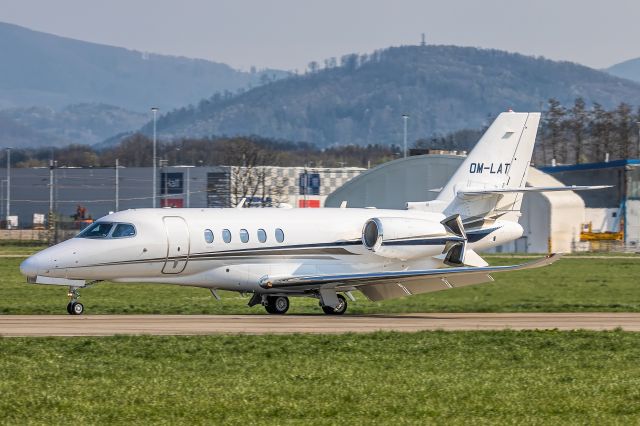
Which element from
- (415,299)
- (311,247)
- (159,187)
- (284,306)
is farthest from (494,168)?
(159,187)

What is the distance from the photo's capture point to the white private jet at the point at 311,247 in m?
31.3

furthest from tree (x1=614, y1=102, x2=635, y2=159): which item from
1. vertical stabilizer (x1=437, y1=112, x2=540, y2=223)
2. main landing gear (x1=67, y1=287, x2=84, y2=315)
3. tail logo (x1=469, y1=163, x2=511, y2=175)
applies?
main landing gear (x1=67, y1=287, x2=84, y2=315)

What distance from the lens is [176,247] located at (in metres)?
31.8

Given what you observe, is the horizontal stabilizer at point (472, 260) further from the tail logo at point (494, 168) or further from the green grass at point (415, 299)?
the tail logo at point (494, 168)

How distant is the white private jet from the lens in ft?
103

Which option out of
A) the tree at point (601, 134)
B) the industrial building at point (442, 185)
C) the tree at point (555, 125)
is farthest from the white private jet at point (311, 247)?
the tree at point (555, 125)

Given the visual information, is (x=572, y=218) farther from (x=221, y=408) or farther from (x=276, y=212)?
(x=221, y=408)

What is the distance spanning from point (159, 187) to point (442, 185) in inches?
1686

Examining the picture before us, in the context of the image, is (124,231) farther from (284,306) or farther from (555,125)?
(555,125)

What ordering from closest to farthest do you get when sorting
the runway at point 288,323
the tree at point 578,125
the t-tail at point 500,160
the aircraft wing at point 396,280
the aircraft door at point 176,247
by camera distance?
Result: the runway at point 288,323
the aircraft door at point 176,247
the aircraft wing at point 396,280
the t-tail at point 500,160
the tree at point 578,125

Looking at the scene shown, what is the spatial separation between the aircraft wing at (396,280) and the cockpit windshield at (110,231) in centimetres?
376

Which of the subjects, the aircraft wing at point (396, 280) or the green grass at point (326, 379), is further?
the aircraft wing at point (396, 280)

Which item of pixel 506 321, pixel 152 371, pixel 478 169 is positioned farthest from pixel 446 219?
pixel 152 371

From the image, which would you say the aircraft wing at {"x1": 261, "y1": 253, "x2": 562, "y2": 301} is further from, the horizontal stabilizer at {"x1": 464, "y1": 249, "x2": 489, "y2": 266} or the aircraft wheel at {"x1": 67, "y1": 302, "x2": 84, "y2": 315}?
the aircraft wheel at {"x1": 67, "y1": 302, "x2": 84, "y2": 315}
